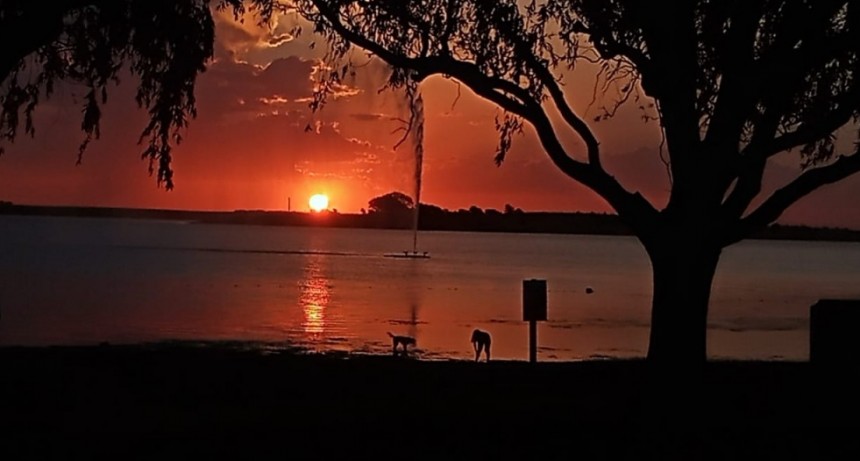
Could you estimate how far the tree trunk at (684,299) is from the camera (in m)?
8.89

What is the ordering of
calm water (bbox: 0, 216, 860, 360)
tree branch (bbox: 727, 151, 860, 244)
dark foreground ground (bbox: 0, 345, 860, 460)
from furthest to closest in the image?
calm water (bbox: 0, 216, 860, 360) < tree branch (bbox: 727, 151, 860, 244) < dark foreground ground (bbox: 0, 345, 860, 460)

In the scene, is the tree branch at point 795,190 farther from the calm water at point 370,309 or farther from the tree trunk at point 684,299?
the calm water at point 370,309

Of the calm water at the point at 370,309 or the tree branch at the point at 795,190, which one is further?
the calm water at the point at 370,309

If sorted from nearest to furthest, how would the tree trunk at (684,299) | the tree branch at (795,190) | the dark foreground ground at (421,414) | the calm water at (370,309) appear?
1. the dark foreground ground at (421,414)
2. the tree trunk at (684,299)
3. the tree branch at (795,190)
4. the calm water at (370,309)

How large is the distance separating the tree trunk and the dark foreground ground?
170 mm

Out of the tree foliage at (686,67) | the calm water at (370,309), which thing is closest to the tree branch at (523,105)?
the tree foliage at (686,67)

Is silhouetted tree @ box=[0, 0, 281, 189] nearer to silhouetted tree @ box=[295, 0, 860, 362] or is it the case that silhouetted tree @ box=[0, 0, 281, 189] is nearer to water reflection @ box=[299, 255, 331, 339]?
silhouetted tree @ box=[295, 0, 860, 362]

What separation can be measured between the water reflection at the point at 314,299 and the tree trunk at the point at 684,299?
818 inches

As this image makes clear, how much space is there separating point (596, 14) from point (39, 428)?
5.78 m

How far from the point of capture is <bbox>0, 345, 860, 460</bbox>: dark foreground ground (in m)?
7.88

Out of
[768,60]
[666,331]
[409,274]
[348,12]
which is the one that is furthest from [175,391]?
[409,274]

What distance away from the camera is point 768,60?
9.01 meters

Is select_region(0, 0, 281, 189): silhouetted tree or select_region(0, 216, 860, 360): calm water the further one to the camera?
select_region(0, 216, 860, 360): calm water

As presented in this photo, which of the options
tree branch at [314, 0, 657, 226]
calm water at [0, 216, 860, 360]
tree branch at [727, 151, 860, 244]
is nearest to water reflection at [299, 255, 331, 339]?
calm water at [0, 216, 860, 360]
